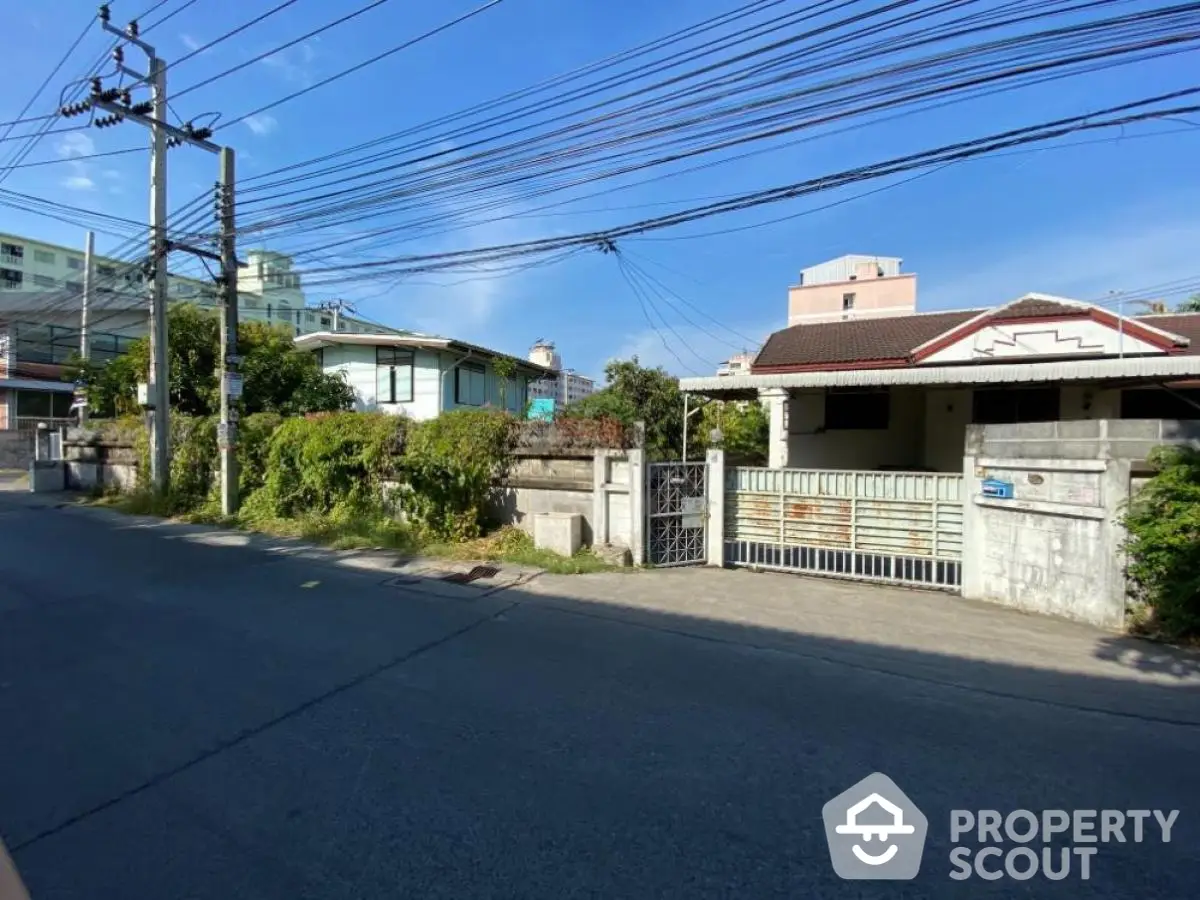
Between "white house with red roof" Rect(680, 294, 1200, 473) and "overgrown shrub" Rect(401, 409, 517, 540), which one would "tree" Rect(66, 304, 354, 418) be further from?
"white house with red roof" Rect(680, 294, 1200, 473)

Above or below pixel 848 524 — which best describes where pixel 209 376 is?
above

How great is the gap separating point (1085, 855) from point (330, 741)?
12.5 ft

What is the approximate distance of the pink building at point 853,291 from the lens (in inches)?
1684

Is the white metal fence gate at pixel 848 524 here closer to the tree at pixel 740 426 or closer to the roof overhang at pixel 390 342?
the tree at pixel 740 426

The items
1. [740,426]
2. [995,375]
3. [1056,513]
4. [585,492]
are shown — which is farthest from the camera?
[740,426]

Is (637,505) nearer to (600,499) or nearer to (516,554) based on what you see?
(600,499)

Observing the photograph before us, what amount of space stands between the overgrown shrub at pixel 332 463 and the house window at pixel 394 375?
23.6ft

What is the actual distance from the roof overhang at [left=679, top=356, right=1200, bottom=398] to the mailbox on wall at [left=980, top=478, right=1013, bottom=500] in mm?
3038

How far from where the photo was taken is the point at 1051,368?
9.06 meters

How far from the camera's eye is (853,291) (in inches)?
1714

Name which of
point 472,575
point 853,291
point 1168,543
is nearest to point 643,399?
point 472,575

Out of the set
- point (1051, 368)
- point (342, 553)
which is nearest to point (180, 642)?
point (342, 553)

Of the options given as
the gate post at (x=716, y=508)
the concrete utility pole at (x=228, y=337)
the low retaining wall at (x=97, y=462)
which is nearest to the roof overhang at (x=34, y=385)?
the low retaining wall at (x=97, y=462)

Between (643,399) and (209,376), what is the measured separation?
12.9 meters
